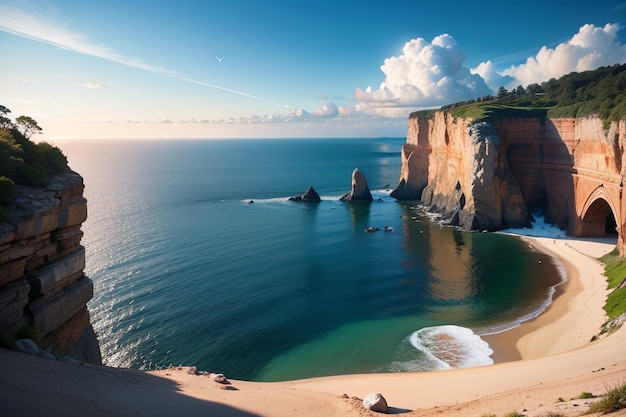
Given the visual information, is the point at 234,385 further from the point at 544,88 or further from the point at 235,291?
the point at 544,88

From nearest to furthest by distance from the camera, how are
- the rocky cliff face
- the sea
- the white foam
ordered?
the rocky cliff face, the sea, the white foam

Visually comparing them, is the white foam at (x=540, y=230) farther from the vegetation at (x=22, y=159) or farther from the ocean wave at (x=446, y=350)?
the vegetation at (x=22, y=159)

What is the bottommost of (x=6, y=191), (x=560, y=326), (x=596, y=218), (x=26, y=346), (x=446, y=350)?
(x=446, y=350)

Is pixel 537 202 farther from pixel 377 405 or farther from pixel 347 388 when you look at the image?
pixel 377 405

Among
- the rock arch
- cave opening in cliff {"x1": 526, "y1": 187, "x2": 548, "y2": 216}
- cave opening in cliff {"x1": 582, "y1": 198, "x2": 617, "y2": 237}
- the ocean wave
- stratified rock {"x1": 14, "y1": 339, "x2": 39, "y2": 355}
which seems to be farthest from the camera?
cave opening in cliff {"x1": 526, "y1": 187, "x2": 548, "y2": 216}

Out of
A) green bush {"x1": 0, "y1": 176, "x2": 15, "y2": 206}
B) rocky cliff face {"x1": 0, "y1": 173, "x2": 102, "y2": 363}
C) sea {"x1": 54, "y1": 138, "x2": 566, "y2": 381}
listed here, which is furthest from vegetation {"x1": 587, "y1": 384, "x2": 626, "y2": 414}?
green bush {"x1": 0, "y1": 176, "x2": 15, "y2": 206}

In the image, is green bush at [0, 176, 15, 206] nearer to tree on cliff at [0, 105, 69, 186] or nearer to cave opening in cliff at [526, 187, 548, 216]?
tree on cliff at [0, 105, 69, 186]

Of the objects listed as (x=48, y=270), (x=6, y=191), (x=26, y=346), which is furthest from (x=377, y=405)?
(x=6, y=191)
